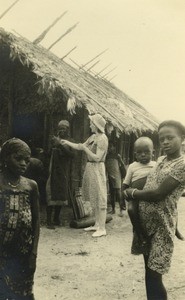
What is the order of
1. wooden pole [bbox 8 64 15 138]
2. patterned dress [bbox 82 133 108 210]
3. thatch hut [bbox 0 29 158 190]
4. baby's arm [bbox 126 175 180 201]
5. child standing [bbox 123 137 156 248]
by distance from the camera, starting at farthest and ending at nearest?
wooden pole [bbox 8 64 15 138] → thatch hut [bbox 0 29 158 190] → patterned dress [bbox 82 133 108 210] → child standing [bbox 123 137 156 248] → baby's arm [bbox 126 175 180 201]

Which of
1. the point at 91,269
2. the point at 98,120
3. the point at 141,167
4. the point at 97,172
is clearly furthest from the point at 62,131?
the point at 141,167

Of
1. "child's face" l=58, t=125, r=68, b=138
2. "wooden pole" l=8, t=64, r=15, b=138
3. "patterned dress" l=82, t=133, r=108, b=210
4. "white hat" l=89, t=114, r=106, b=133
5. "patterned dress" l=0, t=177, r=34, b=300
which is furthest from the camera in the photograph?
"wooden pole" l=8, t=64, r=15, b=138

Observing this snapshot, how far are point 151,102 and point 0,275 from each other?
65.4m

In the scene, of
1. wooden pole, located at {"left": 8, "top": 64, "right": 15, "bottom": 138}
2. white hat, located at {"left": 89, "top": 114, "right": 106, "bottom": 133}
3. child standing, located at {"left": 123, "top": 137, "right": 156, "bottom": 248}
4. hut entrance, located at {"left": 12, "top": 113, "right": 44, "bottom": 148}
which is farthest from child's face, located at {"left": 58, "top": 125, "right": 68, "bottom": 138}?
child standing, located at {"left": 123, "top": 137, "right": 156, "bottom": 248}

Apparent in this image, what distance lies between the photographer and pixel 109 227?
26.8 ft

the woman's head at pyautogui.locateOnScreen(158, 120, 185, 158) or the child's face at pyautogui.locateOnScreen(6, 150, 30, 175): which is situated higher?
the woman's head at pyautogui.locateOnScreen(158, 120, 185, 158)

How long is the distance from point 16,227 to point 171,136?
1254 millimetres

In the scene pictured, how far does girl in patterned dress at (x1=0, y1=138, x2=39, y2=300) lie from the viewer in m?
2.98

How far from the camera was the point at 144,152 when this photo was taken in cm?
381

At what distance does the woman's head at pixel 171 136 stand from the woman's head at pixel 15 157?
98cm

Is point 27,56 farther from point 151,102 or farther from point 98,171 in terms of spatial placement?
point 151,102

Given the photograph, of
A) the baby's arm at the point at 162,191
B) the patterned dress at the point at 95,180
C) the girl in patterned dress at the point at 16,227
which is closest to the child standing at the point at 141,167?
the baby's arm at the point at 162,191

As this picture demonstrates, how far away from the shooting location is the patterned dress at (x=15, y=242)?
117 inches

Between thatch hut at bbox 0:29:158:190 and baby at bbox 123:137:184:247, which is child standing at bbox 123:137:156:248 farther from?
thatch hut at bbox 0:29:158:190
